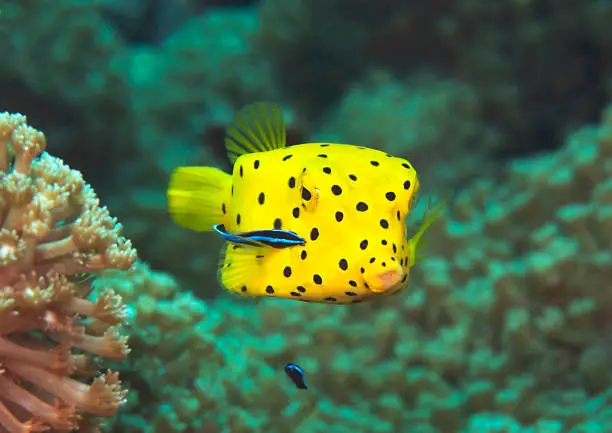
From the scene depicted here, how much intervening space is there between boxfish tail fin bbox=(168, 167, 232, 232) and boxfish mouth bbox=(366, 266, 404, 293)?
65 cm

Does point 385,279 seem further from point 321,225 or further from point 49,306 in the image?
point 49,306

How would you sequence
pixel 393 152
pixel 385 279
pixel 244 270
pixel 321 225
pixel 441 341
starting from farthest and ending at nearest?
pixel 393 152
pixel 441 341
pixel 244 270
pixel 321 225
pixel 385 279

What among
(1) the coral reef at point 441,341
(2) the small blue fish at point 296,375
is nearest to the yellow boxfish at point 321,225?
(2) the small blue fish at point 296,375

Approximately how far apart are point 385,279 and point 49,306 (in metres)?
1.01

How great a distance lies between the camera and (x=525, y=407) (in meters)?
3.39

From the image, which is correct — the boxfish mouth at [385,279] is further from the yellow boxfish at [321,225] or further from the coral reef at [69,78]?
the coral reef at [69,78]

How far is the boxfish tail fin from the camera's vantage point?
6.80ft

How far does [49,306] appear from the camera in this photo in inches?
74.3

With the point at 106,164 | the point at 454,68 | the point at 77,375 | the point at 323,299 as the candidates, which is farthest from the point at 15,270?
the point at 454,68

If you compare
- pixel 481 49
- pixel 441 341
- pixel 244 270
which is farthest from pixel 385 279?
pixel 481 49

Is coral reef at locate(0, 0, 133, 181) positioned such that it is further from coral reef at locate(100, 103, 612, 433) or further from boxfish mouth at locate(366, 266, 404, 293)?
boxfish mouth at locate(366, 266, 404, 293)

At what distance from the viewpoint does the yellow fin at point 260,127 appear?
6.79 ft

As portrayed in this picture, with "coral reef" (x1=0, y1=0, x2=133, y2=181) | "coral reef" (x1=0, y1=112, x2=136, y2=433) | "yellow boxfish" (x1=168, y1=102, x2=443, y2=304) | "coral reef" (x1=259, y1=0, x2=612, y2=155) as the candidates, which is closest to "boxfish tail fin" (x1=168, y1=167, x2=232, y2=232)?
"yellow boxfish" (x1=168, y1=102, x2=443, y2=304)

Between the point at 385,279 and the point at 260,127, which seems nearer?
the point at 385,279
